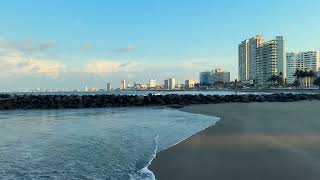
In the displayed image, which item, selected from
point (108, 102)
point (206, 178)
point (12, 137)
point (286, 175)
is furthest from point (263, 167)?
point (108, 102)

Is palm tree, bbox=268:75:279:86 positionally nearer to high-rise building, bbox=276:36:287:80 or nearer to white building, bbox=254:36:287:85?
white building, bbox=254:36:287:85

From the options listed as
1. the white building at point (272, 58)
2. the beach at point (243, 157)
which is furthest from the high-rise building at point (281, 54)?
the beach at point (243, 157)

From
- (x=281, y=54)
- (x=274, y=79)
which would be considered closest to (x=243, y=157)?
(x=274, y=79)

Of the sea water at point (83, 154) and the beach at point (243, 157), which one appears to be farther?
the sea water at point (83, 154)

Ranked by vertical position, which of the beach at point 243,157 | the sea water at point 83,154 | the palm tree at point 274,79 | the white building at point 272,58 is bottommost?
the sea water at point 83,154

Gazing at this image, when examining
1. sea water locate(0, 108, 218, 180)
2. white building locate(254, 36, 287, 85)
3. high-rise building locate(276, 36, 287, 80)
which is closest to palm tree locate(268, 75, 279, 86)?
white building locate(254, 36, 287, 85)

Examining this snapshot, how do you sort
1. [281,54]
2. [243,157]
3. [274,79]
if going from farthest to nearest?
[281,54], [274,79], [243,157]

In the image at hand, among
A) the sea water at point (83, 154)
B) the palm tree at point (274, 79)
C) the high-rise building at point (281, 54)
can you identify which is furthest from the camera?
the high-rise building at point (281, 54)

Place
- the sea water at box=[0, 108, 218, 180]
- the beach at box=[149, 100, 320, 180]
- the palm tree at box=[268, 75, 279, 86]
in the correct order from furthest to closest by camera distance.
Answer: the palm tree at box=[268, 75, 279, 86] → the sea water at box=[0, 108, 218, 180] → the beach at box=[149, 100, 320, 180]

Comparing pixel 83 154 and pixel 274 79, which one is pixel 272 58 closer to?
pixel 274 79

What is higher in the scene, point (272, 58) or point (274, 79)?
point (272, 58)

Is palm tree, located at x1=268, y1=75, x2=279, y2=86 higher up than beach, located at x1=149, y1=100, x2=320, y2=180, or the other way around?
palm tree, located at x1=268, y1=75, x2=279, y2=86

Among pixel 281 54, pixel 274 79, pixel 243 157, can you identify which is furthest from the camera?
pixel 281 54

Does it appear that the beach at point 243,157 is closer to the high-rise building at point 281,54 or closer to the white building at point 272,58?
the white building at point 272,58
